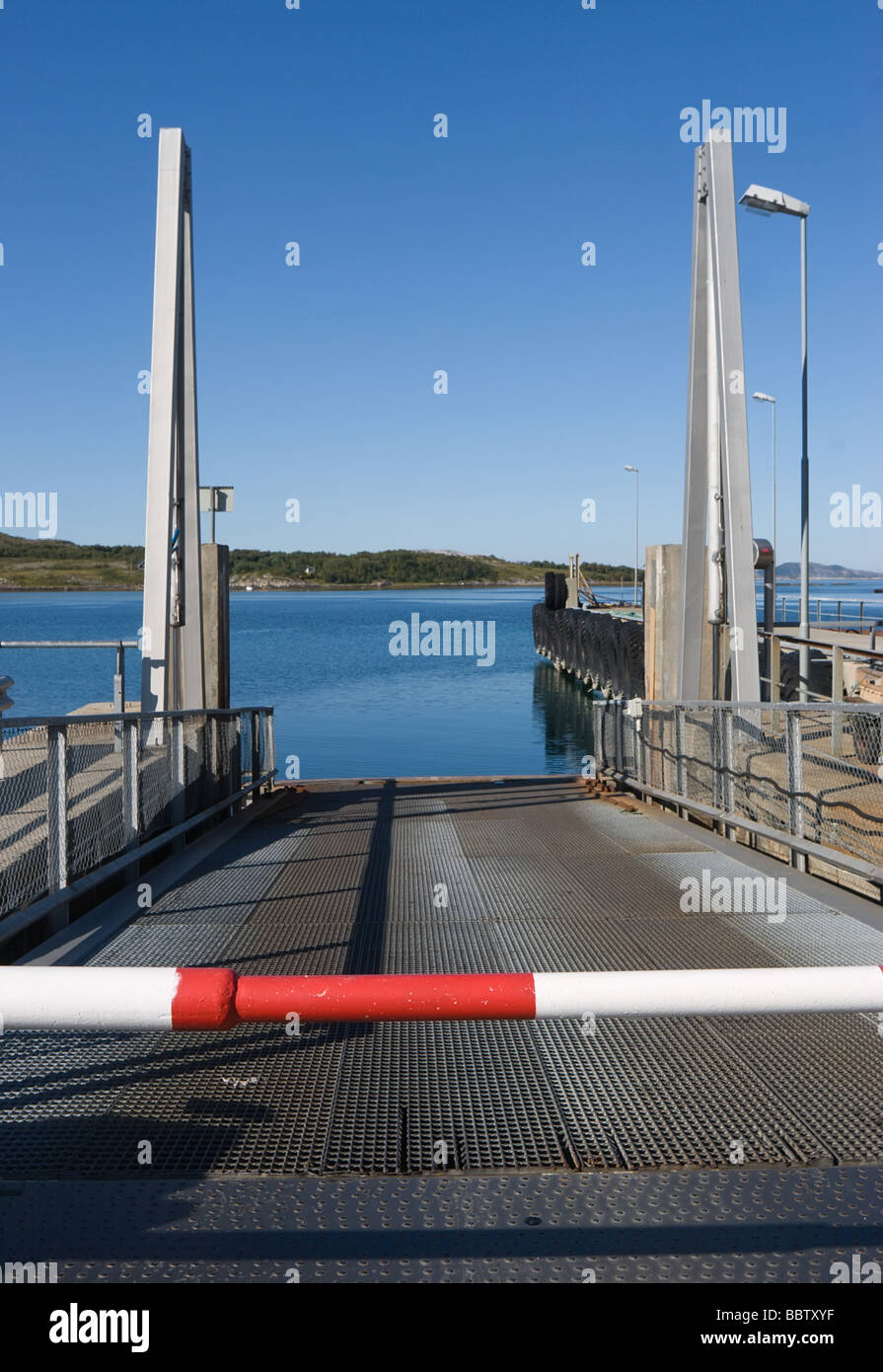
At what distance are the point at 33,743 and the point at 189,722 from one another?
4.01m

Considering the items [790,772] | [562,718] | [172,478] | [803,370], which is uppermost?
[803,370]

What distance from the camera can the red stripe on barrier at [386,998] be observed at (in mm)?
2141

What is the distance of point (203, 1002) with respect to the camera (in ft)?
6.97

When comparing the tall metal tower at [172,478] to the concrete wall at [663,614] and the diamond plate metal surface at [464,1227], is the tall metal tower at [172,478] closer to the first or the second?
the concrete wall at [663,614]

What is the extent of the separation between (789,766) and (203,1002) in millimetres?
5626

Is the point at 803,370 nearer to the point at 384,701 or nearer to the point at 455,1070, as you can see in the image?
the point at 455,1070

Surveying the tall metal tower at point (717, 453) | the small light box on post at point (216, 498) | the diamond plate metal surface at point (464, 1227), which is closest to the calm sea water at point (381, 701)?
the small light box on post at point (216, 498)

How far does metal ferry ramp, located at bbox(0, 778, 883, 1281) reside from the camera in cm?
281

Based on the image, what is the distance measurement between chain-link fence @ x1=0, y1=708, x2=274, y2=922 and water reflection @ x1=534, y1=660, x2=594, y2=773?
18.6m

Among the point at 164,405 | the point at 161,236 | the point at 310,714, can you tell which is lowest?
the point at 310,714

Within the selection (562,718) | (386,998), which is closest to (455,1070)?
(386,998)

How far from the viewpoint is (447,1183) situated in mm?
3137

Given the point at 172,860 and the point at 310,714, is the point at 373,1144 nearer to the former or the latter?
the point at 172,860
